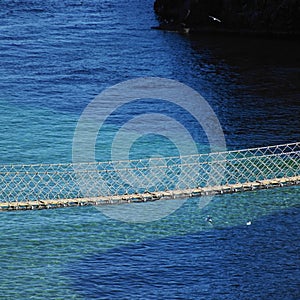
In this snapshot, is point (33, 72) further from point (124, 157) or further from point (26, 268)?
point (26, 268)

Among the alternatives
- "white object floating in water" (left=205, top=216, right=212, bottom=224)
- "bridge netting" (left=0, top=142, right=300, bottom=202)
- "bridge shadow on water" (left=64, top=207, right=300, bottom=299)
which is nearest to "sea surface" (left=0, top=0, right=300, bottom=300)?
"bridge shadow on water" (left=64, top=207, right=300, bottom=299)

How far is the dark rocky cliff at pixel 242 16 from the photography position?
97.0 m

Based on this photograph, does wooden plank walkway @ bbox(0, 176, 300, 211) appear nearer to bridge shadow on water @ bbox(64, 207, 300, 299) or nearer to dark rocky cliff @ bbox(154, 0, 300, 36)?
bridge shadow on water @ bbox(64, 207, 300, 299)

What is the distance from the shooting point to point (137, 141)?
68188 millimetres

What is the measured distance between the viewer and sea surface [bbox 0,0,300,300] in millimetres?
45469

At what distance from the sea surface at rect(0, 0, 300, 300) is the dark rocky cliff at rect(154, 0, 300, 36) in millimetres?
2264

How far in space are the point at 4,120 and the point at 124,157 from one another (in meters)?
12.9

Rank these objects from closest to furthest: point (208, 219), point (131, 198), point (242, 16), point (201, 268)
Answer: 1. point (131, 198)
2. point (201, 268)
3. point (208, 219)
4. point (242, 16)

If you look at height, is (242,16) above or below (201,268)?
above

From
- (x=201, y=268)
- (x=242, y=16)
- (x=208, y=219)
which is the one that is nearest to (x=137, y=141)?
(x=208, y=219)

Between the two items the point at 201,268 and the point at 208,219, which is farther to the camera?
the point at 208,219

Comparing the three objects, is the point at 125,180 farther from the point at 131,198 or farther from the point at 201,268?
the point at 131,198

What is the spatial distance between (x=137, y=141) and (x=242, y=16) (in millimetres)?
35666

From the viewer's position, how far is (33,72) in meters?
85.4
